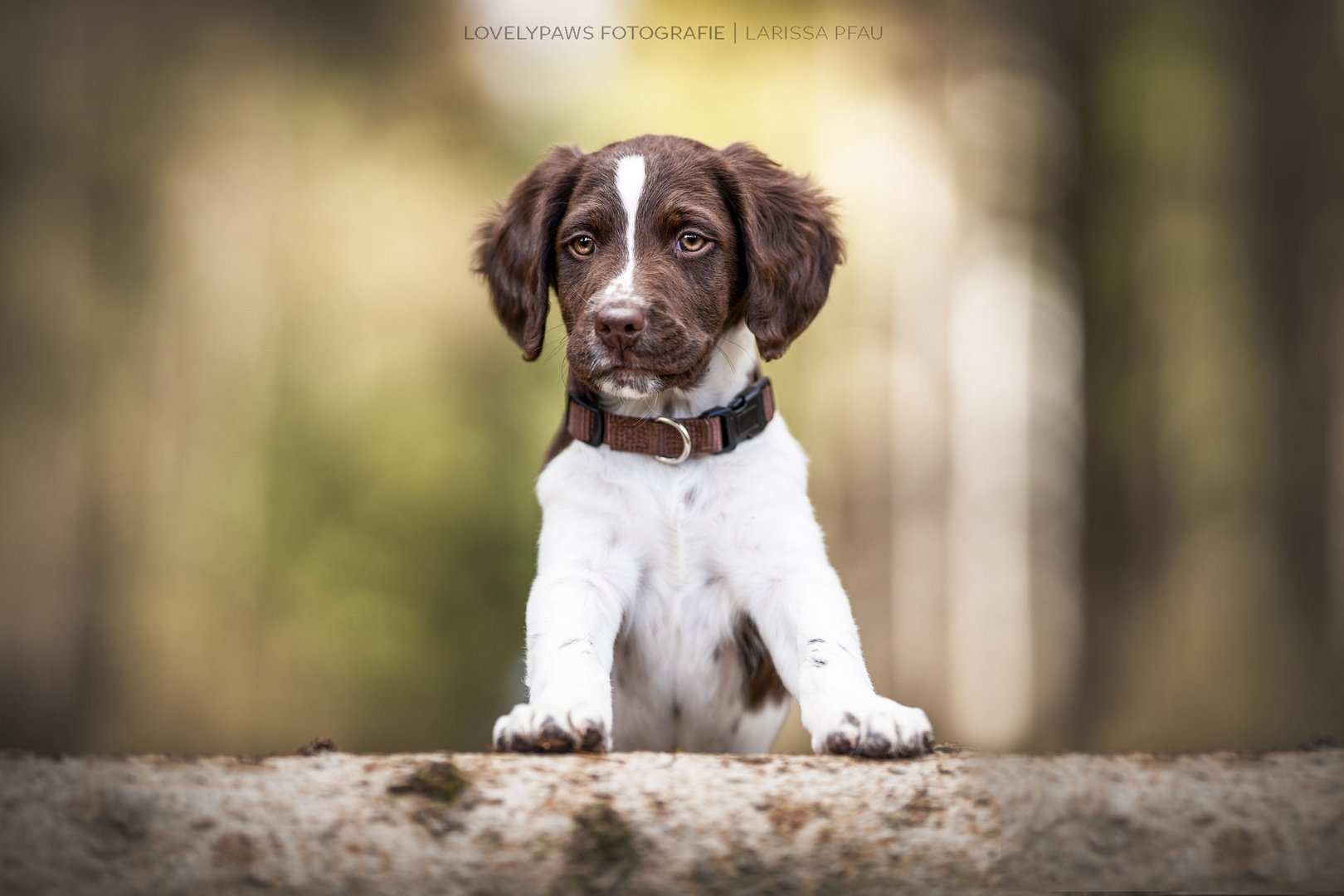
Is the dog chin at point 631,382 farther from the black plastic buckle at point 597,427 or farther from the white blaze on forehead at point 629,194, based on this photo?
the white blaze on forehead at point 629,194

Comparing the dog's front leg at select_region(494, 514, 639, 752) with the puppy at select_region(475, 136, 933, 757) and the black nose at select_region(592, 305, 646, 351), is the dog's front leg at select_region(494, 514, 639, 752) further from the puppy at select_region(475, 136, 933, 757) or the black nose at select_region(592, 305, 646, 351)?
the black nose at select_region(592, 305, 646, 351)

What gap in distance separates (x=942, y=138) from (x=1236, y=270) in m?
3.46

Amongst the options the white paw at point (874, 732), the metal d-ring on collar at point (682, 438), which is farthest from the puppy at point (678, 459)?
the white paw at point (874, 732)

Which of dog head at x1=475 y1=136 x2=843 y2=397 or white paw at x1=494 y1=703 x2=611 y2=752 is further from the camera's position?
dog head at x1=475 y1=136 x2=843 y2=397

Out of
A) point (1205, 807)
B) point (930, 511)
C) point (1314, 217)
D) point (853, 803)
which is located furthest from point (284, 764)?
point (930, 511)

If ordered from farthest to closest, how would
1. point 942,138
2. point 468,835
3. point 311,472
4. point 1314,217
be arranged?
point 311,472 → point 942,138 → point 1314,217 → point 468,835

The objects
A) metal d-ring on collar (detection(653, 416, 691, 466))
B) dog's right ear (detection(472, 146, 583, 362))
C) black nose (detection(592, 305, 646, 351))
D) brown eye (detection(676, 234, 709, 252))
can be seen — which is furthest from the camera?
dog's right ear (detection(472, 146, 583, 362))

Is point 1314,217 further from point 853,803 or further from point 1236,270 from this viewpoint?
point 853,803

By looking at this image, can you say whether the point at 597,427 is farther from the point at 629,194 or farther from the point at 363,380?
the point at 363,380

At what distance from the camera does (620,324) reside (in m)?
2.85

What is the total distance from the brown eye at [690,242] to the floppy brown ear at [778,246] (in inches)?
6.1

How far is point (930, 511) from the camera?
6.89 m

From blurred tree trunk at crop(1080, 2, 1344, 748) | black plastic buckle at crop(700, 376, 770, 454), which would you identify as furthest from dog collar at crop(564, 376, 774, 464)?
blurred tree trunk at crop(1080, 2, 1344, 748)

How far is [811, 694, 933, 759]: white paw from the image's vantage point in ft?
7.96
